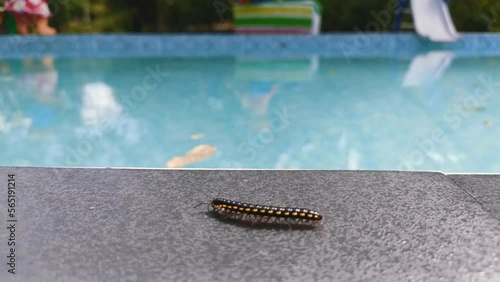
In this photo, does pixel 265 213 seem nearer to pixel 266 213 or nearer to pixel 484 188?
pixel 266 213

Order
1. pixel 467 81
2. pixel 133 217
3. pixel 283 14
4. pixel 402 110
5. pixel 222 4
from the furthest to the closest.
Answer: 1. pixel 222 4
2. pixel 283 14
3. pixel 467 81
4. pixel 402 110
5. pixel 133 217

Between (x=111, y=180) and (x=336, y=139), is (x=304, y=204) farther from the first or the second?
(x=336, y=139)

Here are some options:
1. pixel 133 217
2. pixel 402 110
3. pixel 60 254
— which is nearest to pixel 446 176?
pixel 133 217

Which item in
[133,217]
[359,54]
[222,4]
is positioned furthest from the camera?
[222,4]

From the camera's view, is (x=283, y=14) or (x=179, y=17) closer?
(x=283, y=14)

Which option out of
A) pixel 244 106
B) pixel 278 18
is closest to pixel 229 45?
pixel 278 18

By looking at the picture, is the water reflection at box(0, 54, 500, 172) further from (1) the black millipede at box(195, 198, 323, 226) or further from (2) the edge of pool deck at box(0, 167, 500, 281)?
(1) the black millipede at box(195, 198, 323, 226)
